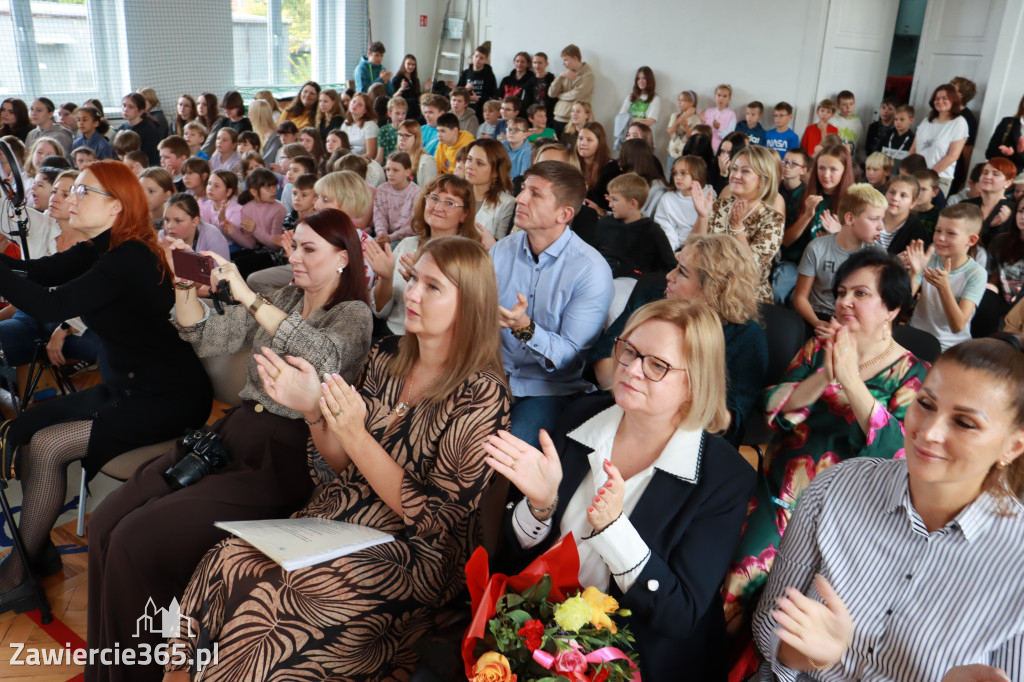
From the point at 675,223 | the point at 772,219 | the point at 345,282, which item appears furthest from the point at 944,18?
the point at 345,282

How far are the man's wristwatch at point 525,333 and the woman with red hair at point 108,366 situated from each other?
1261mm

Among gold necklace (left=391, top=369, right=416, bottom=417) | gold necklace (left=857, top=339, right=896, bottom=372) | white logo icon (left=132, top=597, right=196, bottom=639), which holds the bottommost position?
white logo icon (left=132, top=597, right=196, bottom=639)

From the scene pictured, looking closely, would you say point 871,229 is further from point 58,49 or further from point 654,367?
point 58,49

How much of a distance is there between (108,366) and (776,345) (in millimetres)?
2463

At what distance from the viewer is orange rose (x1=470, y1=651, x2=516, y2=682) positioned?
4.40 feet

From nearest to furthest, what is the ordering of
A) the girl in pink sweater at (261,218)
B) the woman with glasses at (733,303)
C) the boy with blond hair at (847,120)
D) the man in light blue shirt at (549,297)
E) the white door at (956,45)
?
1. the woman with glasses at (733,303)
2. the man in light blue shirt at (549,297)
3. the girl in pink sweater at (261,218)
4. the white door at (956,45)
5. the boy with blond hair at (847,120)

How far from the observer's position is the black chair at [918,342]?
264 centimetres

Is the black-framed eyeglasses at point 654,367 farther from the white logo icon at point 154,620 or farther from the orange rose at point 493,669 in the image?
the white logo icon at point 154,620

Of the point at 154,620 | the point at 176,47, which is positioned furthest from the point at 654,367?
the point at 176,47

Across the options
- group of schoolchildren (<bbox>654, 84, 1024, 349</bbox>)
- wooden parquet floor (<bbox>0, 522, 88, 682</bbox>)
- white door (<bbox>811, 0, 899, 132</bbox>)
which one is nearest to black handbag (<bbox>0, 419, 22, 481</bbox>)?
wooden parquet floor (<bbox>0, 522, 88, 682</bbox>)

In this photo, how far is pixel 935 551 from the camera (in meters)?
1.46

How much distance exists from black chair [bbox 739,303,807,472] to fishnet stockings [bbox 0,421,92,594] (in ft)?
7.78

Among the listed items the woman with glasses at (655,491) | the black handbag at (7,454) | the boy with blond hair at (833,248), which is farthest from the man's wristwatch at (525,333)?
the black handbag at (7,454)

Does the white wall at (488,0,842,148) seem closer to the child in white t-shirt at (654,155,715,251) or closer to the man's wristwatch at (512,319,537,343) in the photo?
the child in white t-shirt at (654,155,715,251)
